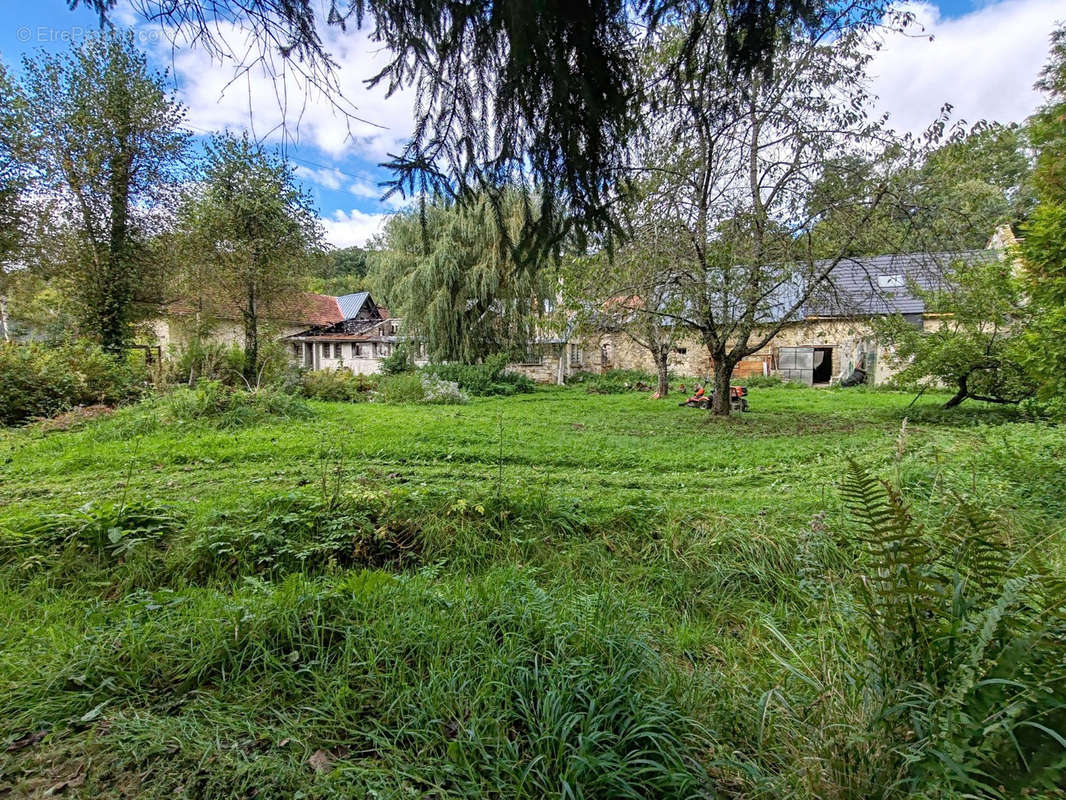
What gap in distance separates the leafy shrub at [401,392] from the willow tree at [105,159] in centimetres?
696

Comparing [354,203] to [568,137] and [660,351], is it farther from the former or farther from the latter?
[660,351]

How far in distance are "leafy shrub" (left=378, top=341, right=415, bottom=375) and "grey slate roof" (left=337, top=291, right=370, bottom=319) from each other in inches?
488

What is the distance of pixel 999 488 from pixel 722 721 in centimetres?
395

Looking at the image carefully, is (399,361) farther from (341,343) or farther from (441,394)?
(341,343)

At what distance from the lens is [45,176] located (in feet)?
36.2

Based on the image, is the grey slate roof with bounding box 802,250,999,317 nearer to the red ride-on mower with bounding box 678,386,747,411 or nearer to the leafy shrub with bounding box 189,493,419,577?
the red ride-on mower with bounding box 678,386,747,411

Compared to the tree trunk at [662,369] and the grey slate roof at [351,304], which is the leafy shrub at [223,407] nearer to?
the tree trunk at [662,369]

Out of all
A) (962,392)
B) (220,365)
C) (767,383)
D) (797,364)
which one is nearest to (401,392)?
(220,365)

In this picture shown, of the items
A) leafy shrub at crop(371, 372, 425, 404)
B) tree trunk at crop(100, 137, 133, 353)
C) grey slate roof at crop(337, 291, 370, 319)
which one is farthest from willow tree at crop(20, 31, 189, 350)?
grey slate roof at crop(337, 291, 370, 319)

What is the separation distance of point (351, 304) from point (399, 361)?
13878 millimetres

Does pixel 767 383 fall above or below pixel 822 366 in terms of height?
below

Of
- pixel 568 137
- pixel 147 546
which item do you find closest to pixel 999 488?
pixel 568 137

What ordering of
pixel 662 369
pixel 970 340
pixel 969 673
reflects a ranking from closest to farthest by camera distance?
pixel 969 673 → pixel 970 340 → pixel 662 369

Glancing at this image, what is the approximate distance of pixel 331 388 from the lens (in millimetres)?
13477
